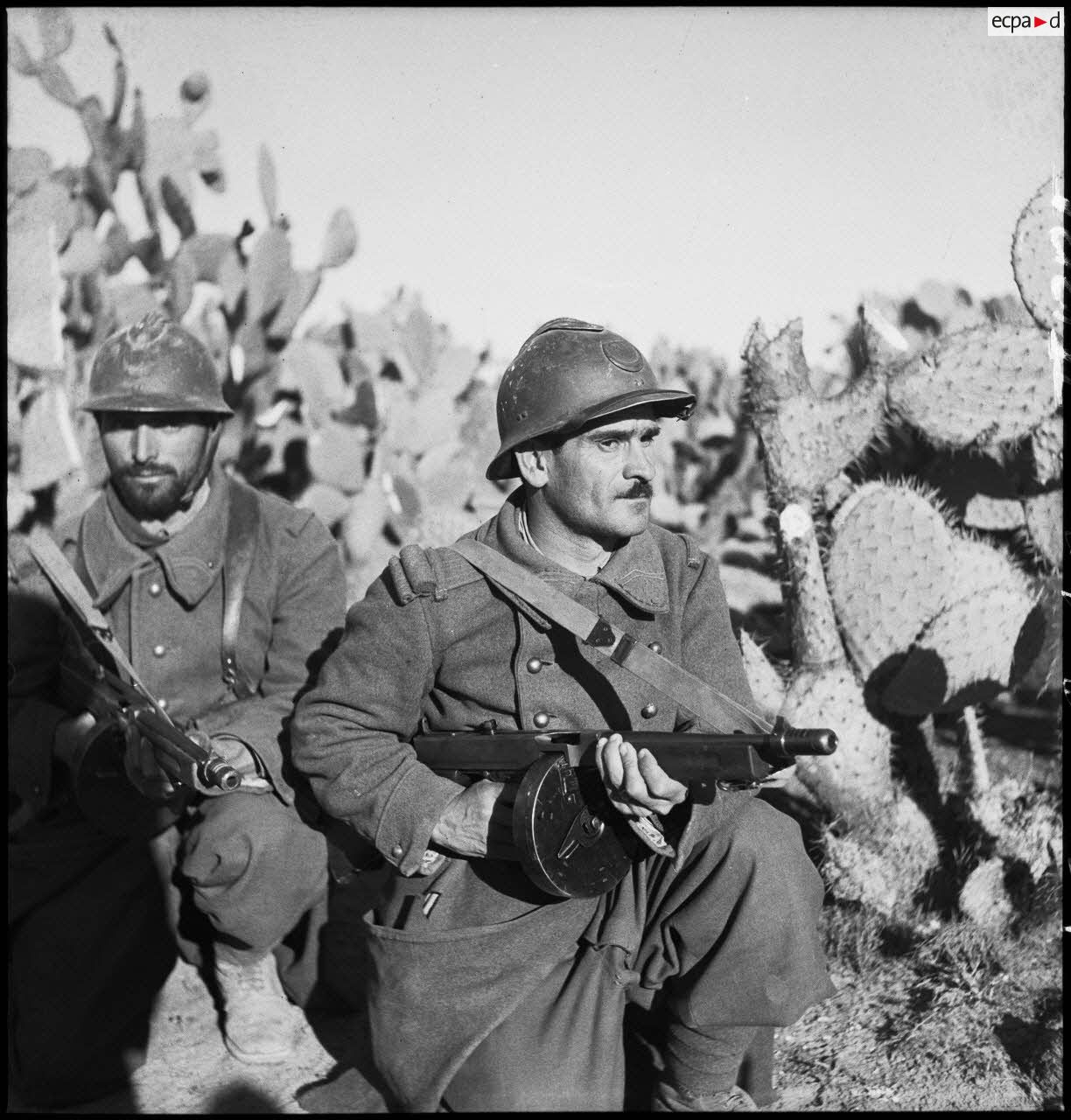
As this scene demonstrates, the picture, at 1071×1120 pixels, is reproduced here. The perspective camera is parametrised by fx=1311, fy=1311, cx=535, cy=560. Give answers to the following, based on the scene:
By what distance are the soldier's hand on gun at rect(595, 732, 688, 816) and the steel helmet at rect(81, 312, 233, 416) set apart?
1774 millimetres

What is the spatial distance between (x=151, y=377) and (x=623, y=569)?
156 centimetres

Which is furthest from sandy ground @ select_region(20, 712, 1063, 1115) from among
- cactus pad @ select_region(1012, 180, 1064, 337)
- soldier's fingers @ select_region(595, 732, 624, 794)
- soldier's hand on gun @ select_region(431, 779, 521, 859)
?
cactus pad @ select_region(1012, 180, 1064, 337)

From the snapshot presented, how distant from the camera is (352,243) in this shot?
7414mm

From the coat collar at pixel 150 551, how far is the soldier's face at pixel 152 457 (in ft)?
0.23

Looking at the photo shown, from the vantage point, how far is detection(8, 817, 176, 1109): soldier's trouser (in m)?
3.37

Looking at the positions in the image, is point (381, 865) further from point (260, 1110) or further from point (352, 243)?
point (352, 243)

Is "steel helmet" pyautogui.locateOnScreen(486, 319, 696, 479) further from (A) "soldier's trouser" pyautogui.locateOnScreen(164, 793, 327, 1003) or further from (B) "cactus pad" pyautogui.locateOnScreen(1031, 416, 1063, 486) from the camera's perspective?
(B) "cactus pad" pyautogui.locateOnScreen(1031, 416, 1063, 486)

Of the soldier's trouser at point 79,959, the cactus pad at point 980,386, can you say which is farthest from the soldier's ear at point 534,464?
the cactus pad at point 980,386

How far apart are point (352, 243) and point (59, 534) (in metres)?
4.07

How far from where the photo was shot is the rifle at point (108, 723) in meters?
3.19

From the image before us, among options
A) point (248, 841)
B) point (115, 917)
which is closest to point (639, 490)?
point (248, 841)

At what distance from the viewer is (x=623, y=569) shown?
2.99m

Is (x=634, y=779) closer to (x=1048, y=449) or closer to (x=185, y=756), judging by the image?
(x=185, y=756)

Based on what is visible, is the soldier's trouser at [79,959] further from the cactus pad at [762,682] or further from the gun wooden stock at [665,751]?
the cactus pad at [762,682]
